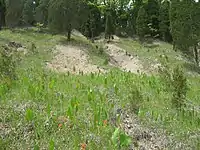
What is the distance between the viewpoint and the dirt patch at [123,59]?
1335 inches

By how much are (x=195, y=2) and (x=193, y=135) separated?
30.5 m

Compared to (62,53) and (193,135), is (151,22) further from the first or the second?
(193,135)

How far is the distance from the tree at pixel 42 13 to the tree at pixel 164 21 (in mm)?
18075

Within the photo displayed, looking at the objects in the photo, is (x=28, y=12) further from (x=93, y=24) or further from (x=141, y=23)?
(x=141, y=23)

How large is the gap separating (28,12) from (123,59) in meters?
20.7

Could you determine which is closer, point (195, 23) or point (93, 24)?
point (195, 23)

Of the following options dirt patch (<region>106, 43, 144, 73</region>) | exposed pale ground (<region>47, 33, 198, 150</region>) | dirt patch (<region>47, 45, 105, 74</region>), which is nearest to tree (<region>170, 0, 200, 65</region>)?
exposed pale ground (<region>47, 33, 198, 150</region>)

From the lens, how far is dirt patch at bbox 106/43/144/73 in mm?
33906

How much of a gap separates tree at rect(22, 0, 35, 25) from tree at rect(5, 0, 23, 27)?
4031 millimetres

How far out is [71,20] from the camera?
114ft

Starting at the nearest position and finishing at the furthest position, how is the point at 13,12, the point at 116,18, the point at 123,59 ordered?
the point at 123,59
the point at 13,12
the point at 116,18

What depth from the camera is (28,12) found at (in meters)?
51.6

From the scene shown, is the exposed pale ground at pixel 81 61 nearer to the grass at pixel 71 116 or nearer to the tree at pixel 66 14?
the tree at pixel 66 14

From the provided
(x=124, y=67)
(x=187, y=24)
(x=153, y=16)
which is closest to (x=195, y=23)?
(x=187, y=24)
